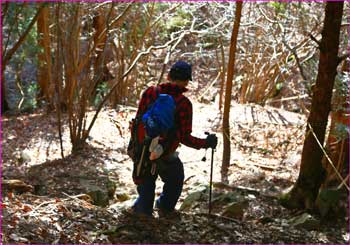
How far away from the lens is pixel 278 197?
5.95 metres

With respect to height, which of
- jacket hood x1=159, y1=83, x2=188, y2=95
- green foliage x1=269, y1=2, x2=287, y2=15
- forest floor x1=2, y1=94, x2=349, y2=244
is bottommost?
forest floor x1=2, y1=94, x2=349, y2=244

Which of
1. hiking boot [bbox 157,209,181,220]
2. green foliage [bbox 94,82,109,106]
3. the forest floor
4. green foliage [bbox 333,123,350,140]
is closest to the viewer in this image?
the forest floor

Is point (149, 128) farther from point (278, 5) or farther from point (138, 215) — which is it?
point (278, 5)

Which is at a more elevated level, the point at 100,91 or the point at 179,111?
the point at 179,111

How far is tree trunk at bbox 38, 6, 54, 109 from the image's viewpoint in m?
9.20

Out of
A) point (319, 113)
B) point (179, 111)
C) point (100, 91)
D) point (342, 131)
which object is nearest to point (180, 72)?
point (179, 111)

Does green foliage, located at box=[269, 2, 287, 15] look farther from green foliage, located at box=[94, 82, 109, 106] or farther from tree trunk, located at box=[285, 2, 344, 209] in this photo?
green foliage, located at box=[94, 82, 109, 106]

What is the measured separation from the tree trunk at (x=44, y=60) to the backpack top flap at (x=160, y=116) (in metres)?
4.70

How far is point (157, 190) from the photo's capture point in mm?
6691

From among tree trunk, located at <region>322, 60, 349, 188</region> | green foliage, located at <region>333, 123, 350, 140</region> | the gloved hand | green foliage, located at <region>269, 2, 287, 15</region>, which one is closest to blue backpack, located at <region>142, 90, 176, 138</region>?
the gloved hand

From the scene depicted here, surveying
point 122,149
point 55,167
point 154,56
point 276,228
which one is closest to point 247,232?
point 276,228

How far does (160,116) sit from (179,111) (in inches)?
7.4

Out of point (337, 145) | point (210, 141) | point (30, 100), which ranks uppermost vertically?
point (210, 141)

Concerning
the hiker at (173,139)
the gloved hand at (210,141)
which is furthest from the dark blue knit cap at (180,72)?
the gloved hand at (210,141)
